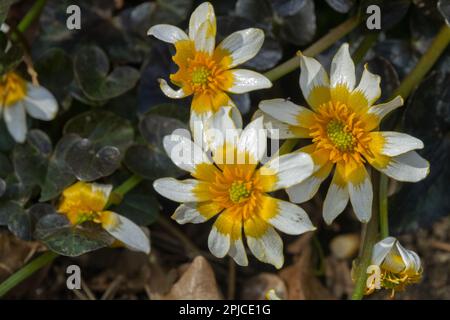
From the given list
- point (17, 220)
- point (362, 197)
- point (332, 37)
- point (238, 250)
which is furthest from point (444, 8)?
point (17, 220)

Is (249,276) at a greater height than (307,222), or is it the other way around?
(307,222)

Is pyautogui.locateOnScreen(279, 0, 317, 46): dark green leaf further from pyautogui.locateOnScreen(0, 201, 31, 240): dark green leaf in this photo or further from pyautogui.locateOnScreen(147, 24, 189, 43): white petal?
pyautogui.locateOnScreen(0, 201, 31, 240): dark green leaf

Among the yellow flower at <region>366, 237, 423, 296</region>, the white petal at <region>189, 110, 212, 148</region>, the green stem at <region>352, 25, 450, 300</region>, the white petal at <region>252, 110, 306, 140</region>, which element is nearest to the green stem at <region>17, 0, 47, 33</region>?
the white petal at <region>189, 110, 212, 148</region>

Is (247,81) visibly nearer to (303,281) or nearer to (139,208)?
(139,208)

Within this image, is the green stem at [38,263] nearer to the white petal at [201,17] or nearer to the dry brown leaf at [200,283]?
the dry brown leaf at [200,283]
